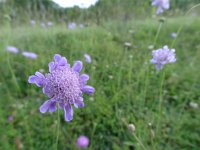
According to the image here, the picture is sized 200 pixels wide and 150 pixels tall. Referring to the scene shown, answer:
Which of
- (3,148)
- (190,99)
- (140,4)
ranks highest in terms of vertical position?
(140,4)

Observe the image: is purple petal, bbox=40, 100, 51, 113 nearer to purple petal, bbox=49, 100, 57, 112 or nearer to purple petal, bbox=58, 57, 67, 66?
purple petal, bbox=49, 100, 57, 112

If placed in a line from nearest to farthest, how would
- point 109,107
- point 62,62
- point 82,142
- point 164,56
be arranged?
point 62,62
point 164,56
point 82,142
point 109,107

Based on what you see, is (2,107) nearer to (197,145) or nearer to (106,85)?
(106,85)

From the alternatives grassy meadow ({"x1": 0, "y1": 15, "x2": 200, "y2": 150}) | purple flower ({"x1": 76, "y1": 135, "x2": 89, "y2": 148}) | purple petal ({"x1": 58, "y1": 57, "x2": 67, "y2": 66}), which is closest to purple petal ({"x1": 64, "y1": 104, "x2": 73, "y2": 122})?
purple petal ({"x1": 58, "y1": 57, "x2": 67, "y2": 66})


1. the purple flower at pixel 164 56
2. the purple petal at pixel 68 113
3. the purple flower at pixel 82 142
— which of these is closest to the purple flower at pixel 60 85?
the purple petal at pixel 68 113

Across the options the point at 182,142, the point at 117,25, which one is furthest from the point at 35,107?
the point at 117,25

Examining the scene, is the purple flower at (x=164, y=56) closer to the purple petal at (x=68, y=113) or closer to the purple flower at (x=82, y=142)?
the purple flower at (x=82, y=142)

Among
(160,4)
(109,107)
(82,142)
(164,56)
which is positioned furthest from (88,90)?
(160,4)

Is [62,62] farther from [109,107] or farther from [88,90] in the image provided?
[109,107]
